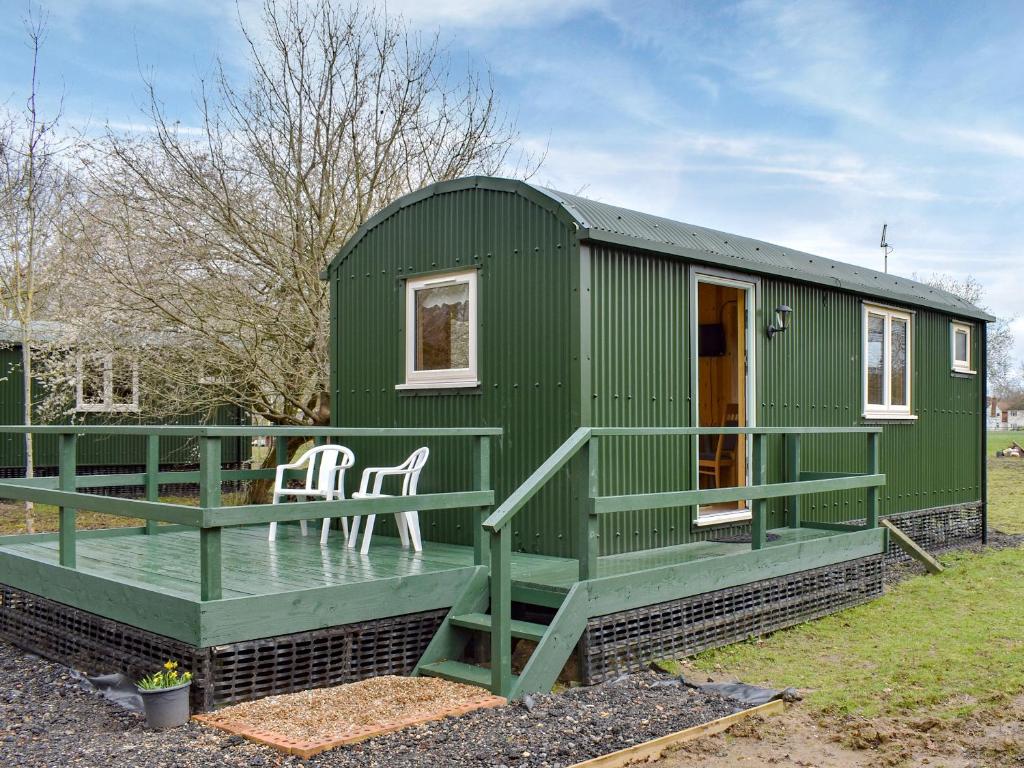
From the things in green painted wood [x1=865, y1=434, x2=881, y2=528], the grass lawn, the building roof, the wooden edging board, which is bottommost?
the grass lawn

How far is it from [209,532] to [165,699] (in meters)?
0.73

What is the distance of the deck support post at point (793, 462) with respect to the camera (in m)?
7.34

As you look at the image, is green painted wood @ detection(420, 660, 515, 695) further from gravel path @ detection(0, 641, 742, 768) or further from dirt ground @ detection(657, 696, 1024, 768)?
dirt ground @ detection(657, 696, 1024, 768)

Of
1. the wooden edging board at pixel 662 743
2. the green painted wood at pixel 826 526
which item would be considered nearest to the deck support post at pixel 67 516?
the wooden edging board at pixel 662 743

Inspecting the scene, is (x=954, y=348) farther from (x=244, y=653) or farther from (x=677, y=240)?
(x=244, y=653)

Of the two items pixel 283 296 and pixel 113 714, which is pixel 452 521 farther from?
pixel 283 296

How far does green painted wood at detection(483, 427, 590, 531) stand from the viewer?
456 centimetres

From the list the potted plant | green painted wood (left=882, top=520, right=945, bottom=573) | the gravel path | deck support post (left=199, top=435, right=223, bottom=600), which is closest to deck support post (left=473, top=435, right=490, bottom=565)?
the gravel path

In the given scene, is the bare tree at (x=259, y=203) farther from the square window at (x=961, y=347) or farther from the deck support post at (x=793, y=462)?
the square window at (x=961, y=347)

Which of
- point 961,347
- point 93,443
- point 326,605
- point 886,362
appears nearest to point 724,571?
point 326,605

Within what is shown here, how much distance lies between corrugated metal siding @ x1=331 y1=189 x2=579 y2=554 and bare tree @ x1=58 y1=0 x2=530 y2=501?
3.72m

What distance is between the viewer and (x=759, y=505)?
6.25 meters

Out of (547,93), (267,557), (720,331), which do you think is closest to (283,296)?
(547,93)

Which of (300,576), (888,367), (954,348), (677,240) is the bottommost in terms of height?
(300,576)
